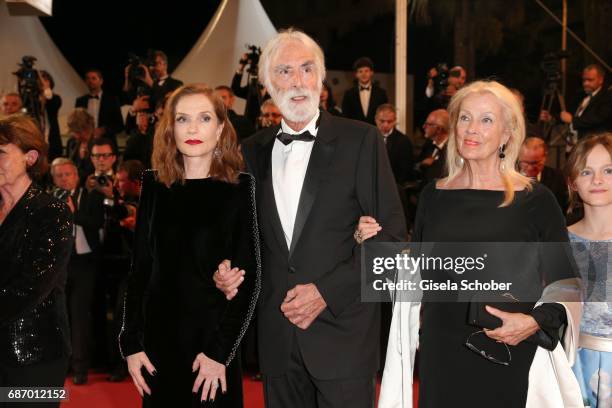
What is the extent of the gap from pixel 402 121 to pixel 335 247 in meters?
5.22

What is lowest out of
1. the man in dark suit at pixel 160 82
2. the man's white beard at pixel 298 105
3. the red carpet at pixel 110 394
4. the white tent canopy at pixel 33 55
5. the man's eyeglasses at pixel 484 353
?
the red carpet at pixel 110 394

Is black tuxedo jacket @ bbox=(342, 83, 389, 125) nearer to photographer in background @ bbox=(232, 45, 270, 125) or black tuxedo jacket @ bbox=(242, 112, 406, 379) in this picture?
photographer in background @ bbox=(232, 45, 270, 125)

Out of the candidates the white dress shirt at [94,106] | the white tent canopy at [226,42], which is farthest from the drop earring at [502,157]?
the white tent canopy at [226,42]

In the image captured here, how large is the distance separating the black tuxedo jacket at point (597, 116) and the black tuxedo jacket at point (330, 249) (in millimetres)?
4681

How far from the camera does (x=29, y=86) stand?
771 centimetres

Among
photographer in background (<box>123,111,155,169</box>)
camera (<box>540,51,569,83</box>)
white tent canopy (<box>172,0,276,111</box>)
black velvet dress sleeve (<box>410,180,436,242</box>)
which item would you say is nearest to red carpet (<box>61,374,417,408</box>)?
photographer in background (<box>123,111,155,169</box>)

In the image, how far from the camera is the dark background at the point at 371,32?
10.1m

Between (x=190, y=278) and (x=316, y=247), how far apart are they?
0.44 metres

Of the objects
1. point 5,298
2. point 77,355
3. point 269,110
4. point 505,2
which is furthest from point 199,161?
point 505,2

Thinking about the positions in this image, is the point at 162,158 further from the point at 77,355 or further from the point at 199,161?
the point at 77,355

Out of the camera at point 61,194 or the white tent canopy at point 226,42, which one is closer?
the camera at point 61,194

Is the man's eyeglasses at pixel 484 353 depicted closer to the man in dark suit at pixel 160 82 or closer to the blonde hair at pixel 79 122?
the man in dark suit at pixel 160 82

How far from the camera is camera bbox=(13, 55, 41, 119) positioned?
770cm

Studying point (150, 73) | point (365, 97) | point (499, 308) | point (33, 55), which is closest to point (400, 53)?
point (365, 97)
